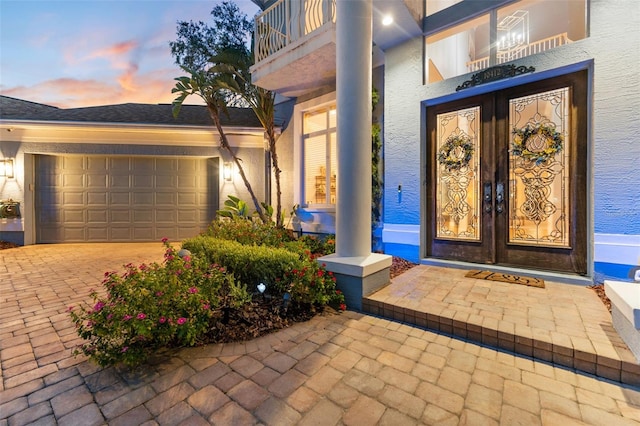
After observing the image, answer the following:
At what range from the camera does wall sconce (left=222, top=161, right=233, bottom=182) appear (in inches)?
297

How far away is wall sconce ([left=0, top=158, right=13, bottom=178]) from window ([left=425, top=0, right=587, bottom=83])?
9907mm

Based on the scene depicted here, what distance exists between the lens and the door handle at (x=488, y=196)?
13.4ft

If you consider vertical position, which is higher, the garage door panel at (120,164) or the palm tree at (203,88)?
the palm tree at (203,88)

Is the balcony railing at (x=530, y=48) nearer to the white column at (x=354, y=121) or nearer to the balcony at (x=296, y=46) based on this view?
the white column at (x=354, y=121)

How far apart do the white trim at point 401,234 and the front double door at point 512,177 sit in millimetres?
238

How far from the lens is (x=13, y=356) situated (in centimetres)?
219

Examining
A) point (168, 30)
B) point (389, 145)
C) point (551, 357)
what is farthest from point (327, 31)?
point (168, 30)

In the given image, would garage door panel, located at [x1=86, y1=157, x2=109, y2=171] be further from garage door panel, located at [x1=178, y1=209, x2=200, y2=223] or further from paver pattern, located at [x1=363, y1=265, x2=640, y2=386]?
paver pattern, located at [x1=363, y1=265, x2=640, y2=386]

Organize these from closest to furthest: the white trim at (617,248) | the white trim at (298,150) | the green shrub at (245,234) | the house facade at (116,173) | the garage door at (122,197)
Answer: the white trim at (617,248), the green shrub at (245,234), the white trim at (298,150), the house facade at (116,173), the garage door at (122,197)

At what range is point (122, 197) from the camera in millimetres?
7578

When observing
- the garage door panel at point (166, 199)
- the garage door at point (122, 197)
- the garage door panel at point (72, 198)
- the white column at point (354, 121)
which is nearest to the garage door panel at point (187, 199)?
the garage door at point (122, 197)

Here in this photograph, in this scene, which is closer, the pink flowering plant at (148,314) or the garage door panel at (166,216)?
the pink flowering plant at (148,314)

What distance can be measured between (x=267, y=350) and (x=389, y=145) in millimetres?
3870

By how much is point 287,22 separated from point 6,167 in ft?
25.7
